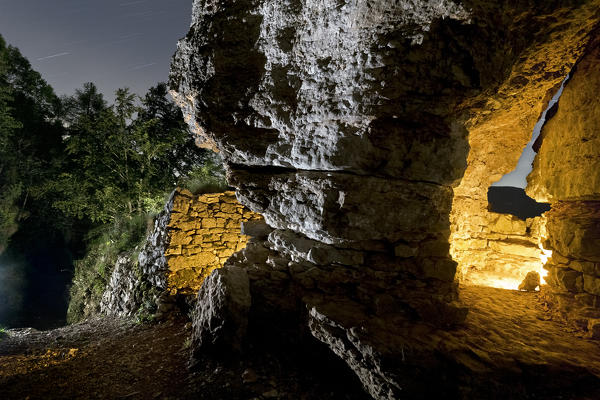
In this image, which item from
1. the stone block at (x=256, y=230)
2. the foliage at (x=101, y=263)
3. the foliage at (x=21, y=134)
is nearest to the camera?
the stone block at (x=256, y=230)

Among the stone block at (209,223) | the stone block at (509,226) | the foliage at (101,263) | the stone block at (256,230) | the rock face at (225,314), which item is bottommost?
the foliage at (101,263)

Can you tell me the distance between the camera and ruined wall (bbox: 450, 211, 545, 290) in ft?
19.2

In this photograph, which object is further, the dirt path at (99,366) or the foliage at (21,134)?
the foliage at (21,134)

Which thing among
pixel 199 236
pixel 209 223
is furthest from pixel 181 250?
pixel 209 223

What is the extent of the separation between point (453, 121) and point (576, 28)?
4.70 ft

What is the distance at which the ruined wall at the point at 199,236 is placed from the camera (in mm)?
5926

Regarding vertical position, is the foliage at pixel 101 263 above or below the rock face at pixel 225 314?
below

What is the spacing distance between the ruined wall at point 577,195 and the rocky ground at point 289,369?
451 mm

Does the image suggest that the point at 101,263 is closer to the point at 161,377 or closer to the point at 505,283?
the point at 161,377

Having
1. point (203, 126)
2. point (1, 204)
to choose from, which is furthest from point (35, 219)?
point (203, 126)

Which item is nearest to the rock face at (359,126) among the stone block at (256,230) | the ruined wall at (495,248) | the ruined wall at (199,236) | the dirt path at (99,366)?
the stone block at (256,230)

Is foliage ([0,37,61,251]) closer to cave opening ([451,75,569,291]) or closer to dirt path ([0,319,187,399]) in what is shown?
dirt path ([0,319,187,399])

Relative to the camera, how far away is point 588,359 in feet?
8.39

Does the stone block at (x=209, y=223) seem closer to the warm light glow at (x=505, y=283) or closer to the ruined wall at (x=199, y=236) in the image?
the ruined wall at (x=199, y=236)
